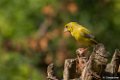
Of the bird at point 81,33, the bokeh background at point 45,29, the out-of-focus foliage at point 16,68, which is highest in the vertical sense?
the bokeh background at point 45,29

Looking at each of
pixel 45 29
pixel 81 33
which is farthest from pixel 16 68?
pixel 81 33

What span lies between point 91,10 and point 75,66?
313 inches

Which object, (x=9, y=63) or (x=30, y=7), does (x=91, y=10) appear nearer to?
(x=30, y=7)

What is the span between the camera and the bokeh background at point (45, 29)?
12055 mm

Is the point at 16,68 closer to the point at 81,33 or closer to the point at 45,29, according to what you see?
the point at 45,29

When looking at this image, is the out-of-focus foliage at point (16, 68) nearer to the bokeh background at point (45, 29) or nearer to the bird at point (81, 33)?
the bokeh background at point (45, 29)

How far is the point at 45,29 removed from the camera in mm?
12414

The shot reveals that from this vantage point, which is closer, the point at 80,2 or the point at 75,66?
the point at 75,66

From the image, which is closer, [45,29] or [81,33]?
[81,33]

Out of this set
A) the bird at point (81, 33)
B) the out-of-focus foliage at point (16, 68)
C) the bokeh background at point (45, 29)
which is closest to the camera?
the bird at point (81, 33)

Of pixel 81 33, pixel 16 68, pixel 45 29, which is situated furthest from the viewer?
pixel 45 29

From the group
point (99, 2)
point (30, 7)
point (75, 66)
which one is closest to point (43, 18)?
point (30, 7)

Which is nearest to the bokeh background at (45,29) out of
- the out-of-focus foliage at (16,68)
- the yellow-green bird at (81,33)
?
the out-of-focus foliage at (16,68)

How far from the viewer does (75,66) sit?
481 cm
